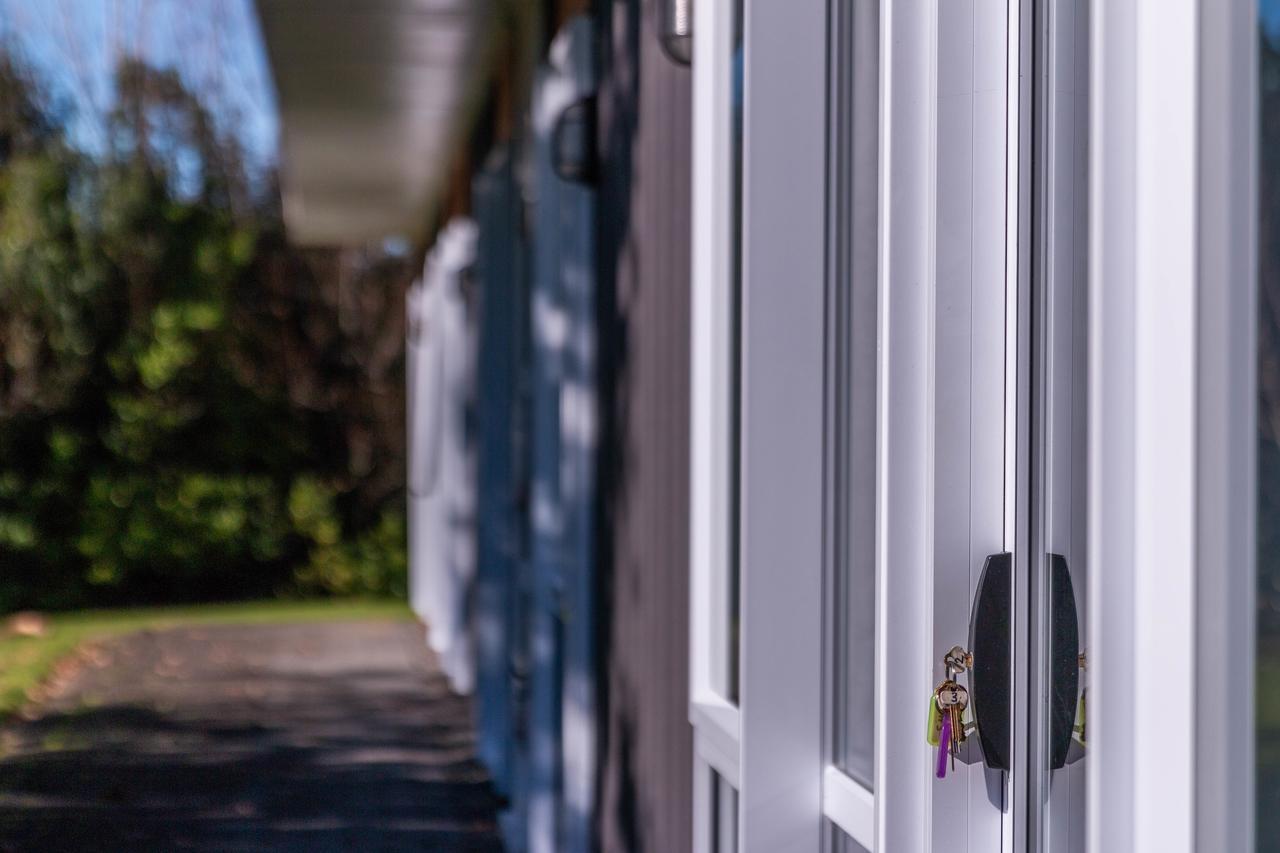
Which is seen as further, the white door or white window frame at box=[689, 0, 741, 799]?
white window frame at box=[689, 0, 741, 799]

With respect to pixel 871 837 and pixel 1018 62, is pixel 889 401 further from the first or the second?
pixel 871 837

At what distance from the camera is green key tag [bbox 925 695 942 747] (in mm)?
1141

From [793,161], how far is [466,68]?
4.33 m

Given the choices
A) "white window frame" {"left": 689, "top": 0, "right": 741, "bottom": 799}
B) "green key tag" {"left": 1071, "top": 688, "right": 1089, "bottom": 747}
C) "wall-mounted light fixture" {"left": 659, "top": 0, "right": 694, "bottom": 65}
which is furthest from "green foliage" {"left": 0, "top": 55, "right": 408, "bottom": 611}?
"green key tag" {"left": 1071, "top": 688, "right": 1089, "bottom": 747}

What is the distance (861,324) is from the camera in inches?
61.5

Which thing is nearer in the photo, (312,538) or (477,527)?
(477,527)

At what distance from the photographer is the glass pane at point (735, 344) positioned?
6.57 ft

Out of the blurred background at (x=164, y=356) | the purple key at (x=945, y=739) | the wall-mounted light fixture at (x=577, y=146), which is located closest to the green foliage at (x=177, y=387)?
the blurred background at (x=164, y=356)

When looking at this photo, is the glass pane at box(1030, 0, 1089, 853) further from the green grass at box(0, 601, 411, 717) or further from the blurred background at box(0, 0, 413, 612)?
the blurred background at box(0, 0, 413, 612)

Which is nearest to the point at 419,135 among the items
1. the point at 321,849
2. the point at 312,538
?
the point at 321,849

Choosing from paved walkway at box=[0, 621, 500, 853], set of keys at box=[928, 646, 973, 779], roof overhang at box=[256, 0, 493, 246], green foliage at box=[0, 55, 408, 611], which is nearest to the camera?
set of keys at box=[928, 646, 973, 779]

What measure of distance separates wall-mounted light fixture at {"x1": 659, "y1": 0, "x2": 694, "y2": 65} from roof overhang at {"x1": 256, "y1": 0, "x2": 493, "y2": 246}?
257 centimetres

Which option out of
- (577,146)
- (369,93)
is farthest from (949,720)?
(369,93)

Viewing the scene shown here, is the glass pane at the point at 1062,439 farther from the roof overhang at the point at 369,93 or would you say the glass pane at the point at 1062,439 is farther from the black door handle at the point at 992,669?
the roof overhang at the point at 369,93
